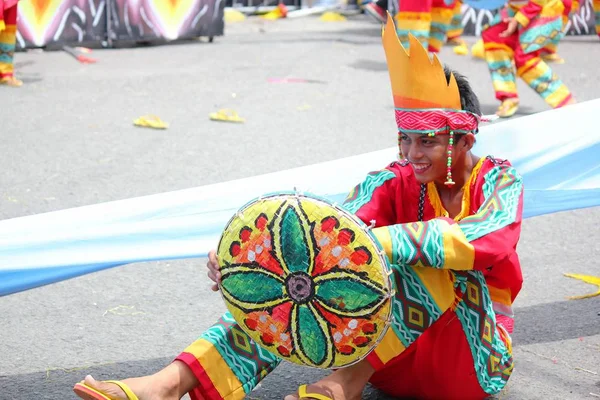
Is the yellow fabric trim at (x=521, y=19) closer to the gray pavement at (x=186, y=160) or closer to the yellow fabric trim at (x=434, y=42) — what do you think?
the gray pavement at (x=186, y=160)

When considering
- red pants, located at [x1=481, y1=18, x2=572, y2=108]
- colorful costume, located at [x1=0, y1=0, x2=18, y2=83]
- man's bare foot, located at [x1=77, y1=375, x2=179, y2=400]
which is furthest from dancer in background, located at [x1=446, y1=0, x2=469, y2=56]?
Result: man's bare foot, located at [x1=77, y1=375, x2=179, y2=400]

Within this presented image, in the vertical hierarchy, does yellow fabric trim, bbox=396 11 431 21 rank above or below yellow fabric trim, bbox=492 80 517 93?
above

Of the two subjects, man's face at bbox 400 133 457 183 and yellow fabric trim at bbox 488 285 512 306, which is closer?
man's face at bbox 400 133 457 183

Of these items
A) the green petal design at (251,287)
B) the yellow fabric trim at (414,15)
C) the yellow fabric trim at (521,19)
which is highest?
the green petal design at (251,287)

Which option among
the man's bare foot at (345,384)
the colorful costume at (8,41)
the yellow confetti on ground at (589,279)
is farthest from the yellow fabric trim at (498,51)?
the man's bare foot at (345,384)

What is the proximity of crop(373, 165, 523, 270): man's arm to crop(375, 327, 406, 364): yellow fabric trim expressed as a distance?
23cm

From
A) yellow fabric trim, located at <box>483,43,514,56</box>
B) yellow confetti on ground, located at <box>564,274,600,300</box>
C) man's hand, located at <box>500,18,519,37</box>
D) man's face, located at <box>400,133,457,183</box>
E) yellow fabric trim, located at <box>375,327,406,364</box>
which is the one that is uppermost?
man's face, located at <box>400,133,457,183</box>

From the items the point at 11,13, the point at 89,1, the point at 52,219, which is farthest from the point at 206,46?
the point at 52,219

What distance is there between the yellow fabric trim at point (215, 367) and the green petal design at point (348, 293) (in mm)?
377

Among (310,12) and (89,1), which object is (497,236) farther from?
(310,12)

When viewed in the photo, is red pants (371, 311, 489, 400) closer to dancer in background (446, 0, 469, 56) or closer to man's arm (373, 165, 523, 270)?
man's arm (373, 165, 523, 270)

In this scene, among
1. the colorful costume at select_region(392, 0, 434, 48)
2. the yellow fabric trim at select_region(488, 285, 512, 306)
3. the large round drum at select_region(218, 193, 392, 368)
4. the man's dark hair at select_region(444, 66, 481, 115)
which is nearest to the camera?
the large round drum at select_region(218, 193, 392, 368)

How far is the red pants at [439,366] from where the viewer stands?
257 cm

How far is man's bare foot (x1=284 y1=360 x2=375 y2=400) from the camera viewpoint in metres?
2.51
